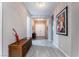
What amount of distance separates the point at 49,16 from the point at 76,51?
575 centimetres

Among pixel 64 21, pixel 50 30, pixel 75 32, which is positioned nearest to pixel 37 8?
pixel 64 21

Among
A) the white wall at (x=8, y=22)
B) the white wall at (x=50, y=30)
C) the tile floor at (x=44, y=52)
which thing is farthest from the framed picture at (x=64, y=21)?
the white wall at (x=50, y=30)

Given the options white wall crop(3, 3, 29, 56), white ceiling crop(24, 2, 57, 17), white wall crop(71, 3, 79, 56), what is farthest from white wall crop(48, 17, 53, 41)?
white wall crop(71, 3, 79, 56)

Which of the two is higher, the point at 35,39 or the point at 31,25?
the point at 31,25

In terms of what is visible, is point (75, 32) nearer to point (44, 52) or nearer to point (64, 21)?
point (64, 21)

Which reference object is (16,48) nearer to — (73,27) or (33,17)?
(73,27)

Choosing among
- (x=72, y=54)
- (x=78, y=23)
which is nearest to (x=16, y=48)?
(x=72, y=54)

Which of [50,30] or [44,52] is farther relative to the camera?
[50,30]

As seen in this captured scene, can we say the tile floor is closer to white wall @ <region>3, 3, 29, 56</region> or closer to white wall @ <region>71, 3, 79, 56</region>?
white wall @ <region>71, 3, 79, 56</region>

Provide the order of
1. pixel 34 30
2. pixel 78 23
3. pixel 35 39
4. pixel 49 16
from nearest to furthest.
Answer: pixel 78 23
pixel 34 30
pixel 35 39
pixel 49 16

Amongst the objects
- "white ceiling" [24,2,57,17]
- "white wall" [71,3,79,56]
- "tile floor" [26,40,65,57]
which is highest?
"white ceiling" [24,2,57,17]

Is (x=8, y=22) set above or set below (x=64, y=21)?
below

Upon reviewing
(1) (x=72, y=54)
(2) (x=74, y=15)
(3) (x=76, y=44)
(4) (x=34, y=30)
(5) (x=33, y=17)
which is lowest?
(1) (x=72, y=54)

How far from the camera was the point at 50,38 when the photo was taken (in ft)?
28.8
